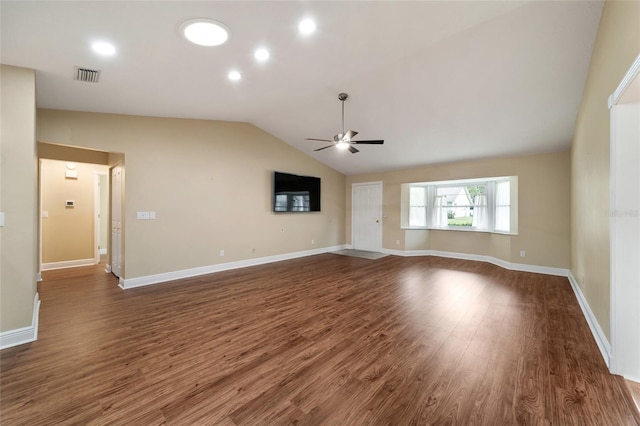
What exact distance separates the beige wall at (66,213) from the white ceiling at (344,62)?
2.94 meters

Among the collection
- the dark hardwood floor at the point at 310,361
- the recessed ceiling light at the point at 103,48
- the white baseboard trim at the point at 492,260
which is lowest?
the dark hardwood floor at the point at 310,361

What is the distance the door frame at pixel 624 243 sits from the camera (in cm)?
190

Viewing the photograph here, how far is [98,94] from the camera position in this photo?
3277 millimetres

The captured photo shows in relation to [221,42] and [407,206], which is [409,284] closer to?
[407,206]

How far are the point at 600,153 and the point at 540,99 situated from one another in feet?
5.39

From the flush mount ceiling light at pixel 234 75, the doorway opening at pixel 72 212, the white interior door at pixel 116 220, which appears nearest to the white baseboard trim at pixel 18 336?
the white interior door at pixel 116 220

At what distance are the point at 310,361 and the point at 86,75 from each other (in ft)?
12.4

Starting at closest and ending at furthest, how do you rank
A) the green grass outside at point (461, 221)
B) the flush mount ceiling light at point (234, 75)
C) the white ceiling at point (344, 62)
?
the white ceiling at point (344, 62) < the flush mount ceiling light at point (234, 75) < the green grass outside at point (461, 221)

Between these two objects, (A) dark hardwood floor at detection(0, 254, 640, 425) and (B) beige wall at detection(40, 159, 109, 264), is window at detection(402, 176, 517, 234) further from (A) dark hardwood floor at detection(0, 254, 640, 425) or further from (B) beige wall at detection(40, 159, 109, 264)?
(B) beige wall at detection(40, 159, 109, 264)

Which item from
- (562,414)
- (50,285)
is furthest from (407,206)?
(50,285)

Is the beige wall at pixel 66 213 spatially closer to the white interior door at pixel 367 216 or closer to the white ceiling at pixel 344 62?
the white ceiling at pixel 344 62

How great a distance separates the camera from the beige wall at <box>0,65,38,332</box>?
2414mm

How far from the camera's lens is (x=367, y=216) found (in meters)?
7.91

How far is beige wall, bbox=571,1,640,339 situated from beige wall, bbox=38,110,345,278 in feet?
17.6
